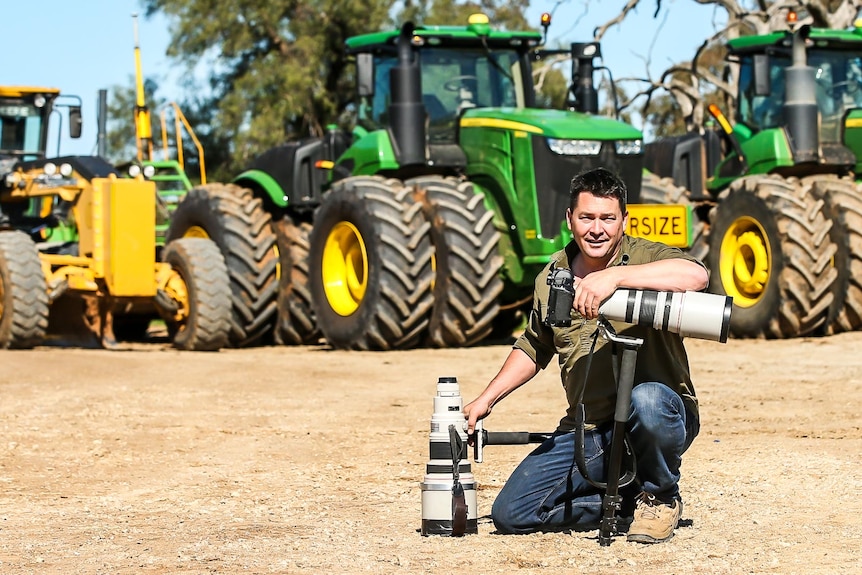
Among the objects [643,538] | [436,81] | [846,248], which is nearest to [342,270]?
[436,81]

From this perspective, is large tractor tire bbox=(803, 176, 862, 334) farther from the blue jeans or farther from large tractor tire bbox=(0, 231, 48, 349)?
the blue jeans

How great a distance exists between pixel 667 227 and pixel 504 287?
1611 millimetres

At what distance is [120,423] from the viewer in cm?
960

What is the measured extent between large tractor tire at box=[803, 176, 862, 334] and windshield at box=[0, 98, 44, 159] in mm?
9332

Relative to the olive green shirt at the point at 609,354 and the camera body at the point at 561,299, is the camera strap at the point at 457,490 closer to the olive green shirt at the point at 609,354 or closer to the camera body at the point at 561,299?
the olive green shirt at the point at 609,354

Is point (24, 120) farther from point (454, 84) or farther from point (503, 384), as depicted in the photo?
point (503, 384)

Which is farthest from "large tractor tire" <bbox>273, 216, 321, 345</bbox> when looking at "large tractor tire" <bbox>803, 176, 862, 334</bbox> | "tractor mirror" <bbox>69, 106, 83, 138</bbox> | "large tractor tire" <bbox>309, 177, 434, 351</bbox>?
"large tractor tire" <bbox>803, 176, 862, 334</bbox>

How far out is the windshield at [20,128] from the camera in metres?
18.8

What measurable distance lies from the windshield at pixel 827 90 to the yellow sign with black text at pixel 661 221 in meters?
2.07

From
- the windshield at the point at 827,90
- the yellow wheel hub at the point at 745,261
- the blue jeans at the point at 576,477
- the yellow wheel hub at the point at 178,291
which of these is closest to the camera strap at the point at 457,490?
the blue jeans at the point at 576,477

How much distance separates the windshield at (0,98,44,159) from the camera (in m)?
18.8

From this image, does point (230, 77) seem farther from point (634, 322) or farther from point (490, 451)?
point (634, 322)

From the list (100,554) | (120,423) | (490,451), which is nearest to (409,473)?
(490,451)

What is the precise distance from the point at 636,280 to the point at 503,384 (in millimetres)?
726
